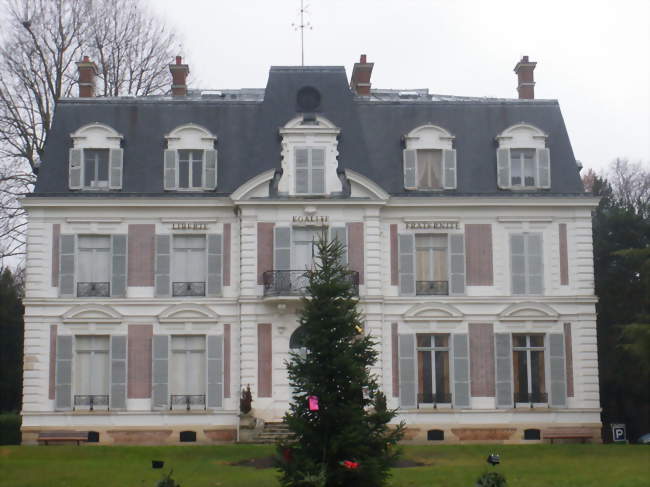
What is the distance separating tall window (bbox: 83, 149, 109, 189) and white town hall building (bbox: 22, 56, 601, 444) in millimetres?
61

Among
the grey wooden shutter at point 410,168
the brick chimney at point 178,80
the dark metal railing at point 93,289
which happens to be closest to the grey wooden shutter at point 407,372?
the grey wooden shutter at point 410,168

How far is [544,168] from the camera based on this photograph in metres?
31.4

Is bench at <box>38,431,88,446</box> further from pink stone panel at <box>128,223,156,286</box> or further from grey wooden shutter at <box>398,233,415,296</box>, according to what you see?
grey wooden shutter at <box>398,233,415,296</box>

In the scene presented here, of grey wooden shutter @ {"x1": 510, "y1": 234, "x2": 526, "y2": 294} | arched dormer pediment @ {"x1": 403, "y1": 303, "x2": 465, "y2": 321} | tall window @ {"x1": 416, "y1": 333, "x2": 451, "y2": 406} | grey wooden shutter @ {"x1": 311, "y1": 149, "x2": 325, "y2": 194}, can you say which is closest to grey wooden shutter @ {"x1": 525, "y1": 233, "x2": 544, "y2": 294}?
grey wooden shutter @ {"x1": 510, "y1": 234, "x2": 526, "y2": 294}

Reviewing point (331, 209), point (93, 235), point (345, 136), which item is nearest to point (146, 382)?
point (93, 235)

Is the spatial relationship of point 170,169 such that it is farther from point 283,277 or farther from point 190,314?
point 283,277

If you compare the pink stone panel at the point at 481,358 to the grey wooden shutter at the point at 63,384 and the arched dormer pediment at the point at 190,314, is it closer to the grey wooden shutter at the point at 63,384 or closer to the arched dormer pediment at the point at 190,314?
the arched dormer pediment at the point at 190,314

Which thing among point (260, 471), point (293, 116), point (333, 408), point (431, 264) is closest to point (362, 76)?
point (293, 116)

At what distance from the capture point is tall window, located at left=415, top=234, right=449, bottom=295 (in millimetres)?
30812

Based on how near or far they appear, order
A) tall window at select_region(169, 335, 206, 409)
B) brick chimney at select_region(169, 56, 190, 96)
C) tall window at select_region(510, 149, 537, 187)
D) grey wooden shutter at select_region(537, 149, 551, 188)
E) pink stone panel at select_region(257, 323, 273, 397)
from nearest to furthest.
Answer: pink stone panel at select_region(257, 323, 273, 397) → tall window at select_region(169, 335, 206, 409) → grey wooden shutter at select_region(537, 149, 551, 188) → tall window at select_region(510, 149, 537, 187) → brick chimney at select_region(169, 56, 190, 96)

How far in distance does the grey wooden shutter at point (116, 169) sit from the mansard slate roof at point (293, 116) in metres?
0.22

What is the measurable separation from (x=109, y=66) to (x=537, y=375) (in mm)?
17882

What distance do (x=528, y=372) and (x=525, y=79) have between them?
9096 millimetres

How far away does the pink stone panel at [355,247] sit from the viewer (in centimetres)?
3036
